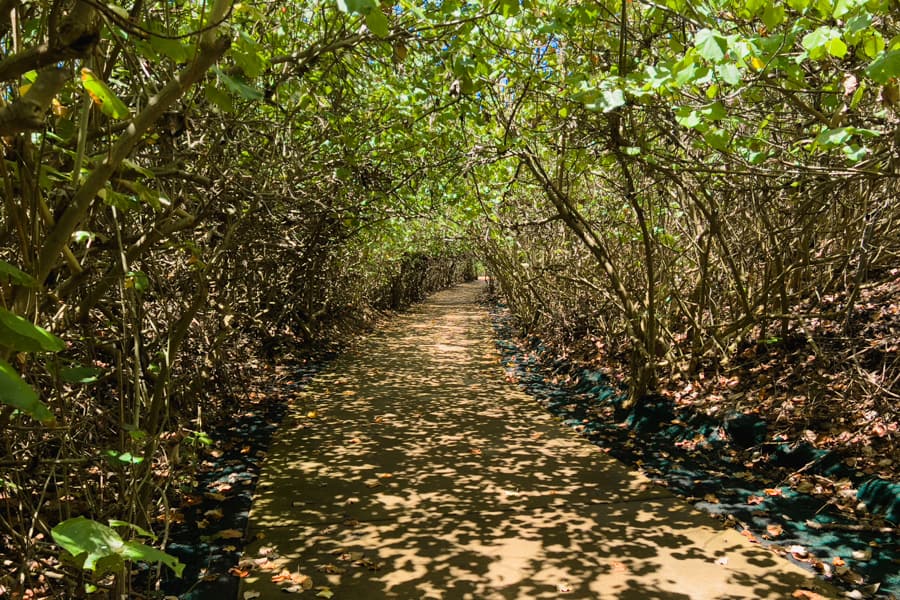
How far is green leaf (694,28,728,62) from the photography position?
271 centimetres

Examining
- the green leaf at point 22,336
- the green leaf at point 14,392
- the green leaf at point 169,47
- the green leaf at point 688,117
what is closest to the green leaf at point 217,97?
the green leaf at point 169,47

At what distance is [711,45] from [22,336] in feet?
8.88

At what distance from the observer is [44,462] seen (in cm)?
261

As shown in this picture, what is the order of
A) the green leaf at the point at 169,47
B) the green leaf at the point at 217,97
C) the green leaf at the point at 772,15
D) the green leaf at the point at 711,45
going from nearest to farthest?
the green leaf at the point at 169,47, the green leaf at the point at 217,97, the green leaf at the point at 711,45, the green leaf at the point at 772,15

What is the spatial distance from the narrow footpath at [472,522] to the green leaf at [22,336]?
3077 mm

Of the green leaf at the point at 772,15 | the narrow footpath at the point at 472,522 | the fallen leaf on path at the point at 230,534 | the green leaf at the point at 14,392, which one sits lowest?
the narrow footpath at the point at 472,522

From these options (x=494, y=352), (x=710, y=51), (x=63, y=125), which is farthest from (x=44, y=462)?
(x=494, y=352)

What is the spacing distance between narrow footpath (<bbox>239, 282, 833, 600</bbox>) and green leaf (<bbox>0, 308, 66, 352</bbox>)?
308cm

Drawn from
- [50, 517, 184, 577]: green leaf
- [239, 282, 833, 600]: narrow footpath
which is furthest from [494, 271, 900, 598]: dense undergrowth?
[50, 517, 184, 577]: green leaf

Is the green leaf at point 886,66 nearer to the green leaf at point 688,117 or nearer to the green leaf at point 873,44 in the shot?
the green leaf at point 873,44

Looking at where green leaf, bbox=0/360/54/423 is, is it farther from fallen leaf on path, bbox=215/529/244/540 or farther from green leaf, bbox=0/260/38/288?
fallen leaf on path, bbox=215/529/244/540

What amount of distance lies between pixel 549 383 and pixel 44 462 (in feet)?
28.5

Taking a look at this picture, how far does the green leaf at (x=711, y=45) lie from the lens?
2.71 m

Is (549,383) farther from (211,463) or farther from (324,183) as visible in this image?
(211,463)
